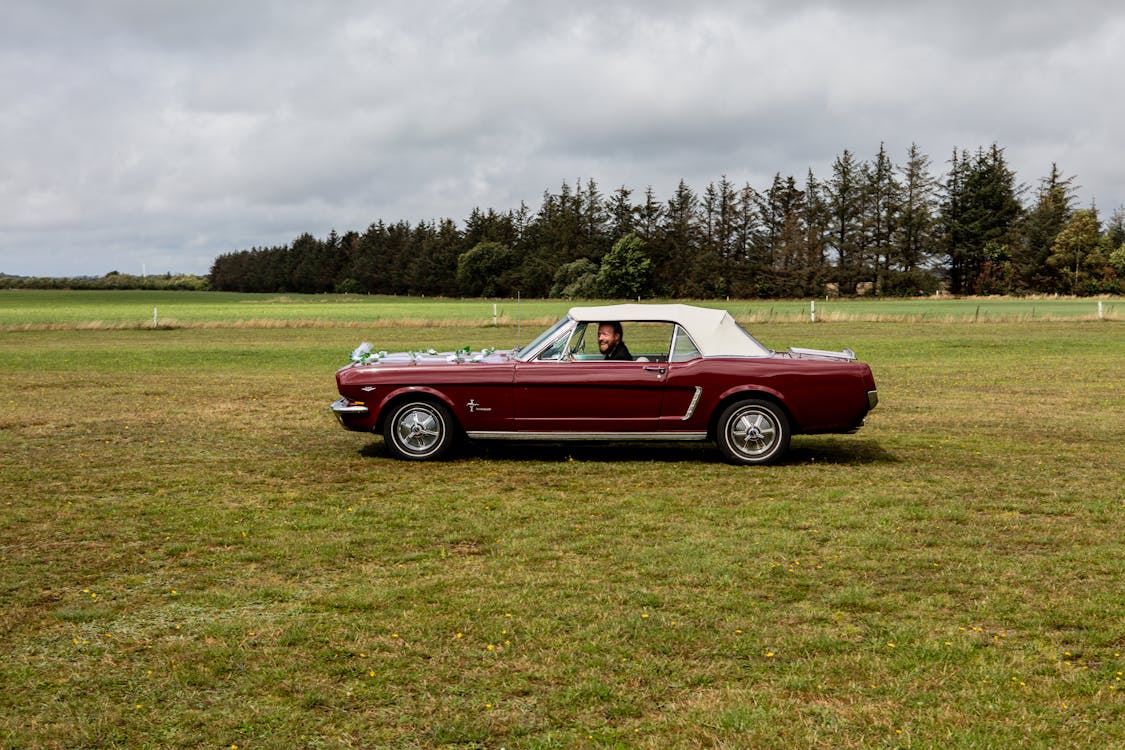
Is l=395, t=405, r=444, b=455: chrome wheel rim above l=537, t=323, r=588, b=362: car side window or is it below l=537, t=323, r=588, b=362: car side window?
below

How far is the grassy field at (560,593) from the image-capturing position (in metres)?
4.09

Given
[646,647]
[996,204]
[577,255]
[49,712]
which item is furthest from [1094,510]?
[577,255]

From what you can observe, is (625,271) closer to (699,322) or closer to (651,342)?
(699,322)

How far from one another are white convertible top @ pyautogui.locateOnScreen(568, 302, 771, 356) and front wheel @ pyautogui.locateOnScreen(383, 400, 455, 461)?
170 centimetres

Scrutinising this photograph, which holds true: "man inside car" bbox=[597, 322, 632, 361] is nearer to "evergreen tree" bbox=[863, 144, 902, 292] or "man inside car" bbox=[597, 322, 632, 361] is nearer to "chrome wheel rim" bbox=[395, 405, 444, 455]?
"chrome wheel rim" bbox=[395, 405, 444, 455]

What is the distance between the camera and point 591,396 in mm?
9867

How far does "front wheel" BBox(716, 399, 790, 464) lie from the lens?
9.84m

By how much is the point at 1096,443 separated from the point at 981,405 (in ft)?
11.8

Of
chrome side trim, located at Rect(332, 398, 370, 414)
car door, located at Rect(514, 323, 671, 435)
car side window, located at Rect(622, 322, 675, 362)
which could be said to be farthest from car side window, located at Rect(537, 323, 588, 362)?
chrome side trim, located at Rect(332, 398, 370, 414)

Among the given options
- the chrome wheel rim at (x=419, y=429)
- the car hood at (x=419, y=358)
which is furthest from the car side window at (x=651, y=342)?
the chrome wheel rim at (x=419, y=429)

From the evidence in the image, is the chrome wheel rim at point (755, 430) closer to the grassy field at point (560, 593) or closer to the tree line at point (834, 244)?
the grassy field at point (560, 593)

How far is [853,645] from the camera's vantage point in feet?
16.0

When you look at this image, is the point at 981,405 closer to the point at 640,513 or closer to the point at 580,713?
the point at 640,513

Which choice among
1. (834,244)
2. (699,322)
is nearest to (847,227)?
(834,244)
